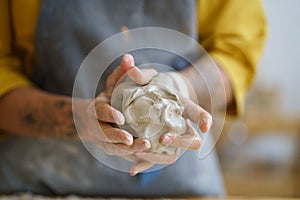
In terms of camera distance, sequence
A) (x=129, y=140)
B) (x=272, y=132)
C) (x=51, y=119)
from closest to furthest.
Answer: (x=129, y=140)
(x=51, y=119)
(x=272, y=132)

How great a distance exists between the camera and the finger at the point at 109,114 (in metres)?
0.39

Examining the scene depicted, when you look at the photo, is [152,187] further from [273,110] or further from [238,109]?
[273,110]

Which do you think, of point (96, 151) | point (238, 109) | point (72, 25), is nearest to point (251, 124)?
point (238, 109)

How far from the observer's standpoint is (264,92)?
1.56 metres

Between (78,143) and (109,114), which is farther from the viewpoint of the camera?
(78,143)

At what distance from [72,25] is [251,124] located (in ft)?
3.08

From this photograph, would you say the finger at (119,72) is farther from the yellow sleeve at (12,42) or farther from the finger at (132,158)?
the yellow sleeve at (12,42)

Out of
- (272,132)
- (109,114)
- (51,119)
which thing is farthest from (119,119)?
(272,132)

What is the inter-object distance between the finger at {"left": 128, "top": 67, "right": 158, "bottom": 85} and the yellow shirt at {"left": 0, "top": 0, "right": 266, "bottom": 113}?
10.4 inches

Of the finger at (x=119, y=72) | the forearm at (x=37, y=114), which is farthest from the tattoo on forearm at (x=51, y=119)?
the finger at (x=119, y=72)

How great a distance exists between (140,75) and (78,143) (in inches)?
11.4

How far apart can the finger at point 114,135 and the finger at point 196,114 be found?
0.16 ft

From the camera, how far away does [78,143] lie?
2.17 feet

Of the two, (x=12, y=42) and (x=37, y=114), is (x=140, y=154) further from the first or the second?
(x=12, y=42)
